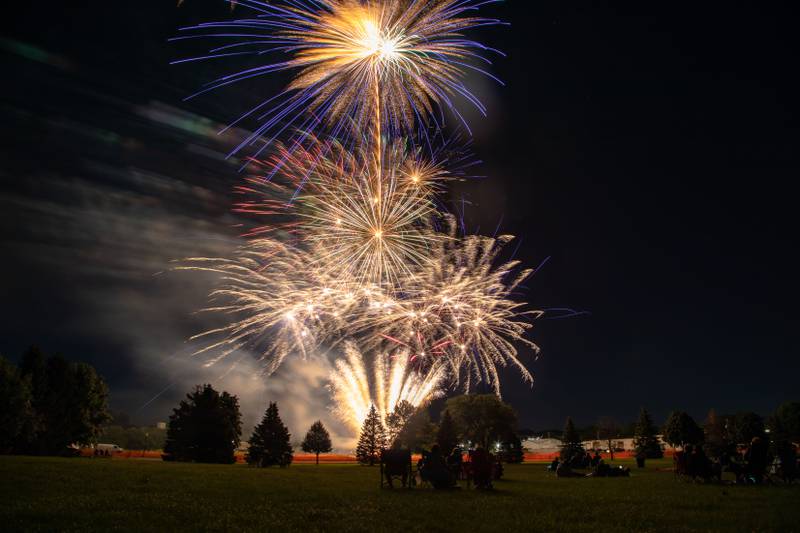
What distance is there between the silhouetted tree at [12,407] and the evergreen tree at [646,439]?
85685 millimetres

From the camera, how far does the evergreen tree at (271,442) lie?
55478 mm

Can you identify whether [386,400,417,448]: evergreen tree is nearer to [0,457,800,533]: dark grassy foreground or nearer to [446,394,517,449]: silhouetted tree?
[446,394,517,449]: silhouetted tree

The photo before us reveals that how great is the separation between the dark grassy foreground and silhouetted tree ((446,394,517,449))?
3060 inches

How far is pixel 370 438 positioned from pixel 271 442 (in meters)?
13.8

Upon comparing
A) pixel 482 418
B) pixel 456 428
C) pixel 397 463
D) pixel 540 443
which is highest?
pixel 482 418

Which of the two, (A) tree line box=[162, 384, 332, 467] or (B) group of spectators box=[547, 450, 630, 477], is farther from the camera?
(A) tree line box=[162, 384, 332, 467]

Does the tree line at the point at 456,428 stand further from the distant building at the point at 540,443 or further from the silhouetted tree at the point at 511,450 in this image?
the distant building at the point at 540,443

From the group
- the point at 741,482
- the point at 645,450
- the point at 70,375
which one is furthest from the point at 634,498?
the point at 645,450

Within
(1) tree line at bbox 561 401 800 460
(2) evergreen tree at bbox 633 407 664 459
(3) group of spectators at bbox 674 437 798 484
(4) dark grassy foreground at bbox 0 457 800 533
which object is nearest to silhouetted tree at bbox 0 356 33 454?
(4) dark grassy foreground at bbox 0 457 800 533

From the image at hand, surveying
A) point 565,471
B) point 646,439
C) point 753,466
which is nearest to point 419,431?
point 646,439

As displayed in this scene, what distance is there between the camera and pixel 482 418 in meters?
94.4

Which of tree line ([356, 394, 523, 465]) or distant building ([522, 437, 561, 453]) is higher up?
tree line ([356, 394, 523, 465])

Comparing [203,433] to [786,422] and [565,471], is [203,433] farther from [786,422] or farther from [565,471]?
[786,422]

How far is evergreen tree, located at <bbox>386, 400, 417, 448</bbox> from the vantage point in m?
72.5
